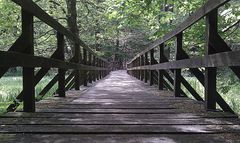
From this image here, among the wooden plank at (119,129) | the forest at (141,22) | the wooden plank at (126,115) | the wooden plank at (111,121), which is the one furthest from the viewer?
the forest at (141,22)

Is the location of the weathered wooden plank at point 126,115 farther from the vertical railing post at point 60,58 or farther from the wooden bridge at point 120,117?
the vertical railing post at point 60,58

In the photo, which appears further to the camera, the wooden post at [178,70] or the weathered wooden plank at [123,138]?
the wooden post at [178,70]

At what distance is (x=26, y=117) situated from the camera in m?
3.54

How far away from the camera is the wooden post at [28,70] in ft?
12.5

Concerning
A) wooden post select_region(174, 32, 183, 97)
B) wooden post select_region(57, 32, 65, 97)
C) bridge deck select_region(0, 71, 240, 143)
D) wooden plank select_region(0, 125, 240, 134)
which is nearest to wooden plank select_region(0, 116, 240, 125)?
bridge deck select_region(0, 71, 240, 143)

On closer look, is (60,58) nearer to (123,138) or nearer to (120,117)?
(120,117)

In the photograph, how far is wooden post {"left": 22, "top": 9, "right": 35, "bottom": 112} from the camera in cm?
380

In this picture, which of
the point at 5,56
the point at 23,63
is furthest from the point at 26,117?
the point at 5,56

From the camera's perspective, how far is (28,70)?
152 inches

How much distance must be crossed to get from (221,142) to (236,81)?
4051mm

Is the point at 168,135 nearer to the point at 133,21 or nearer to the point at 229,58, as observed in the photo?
the point at 229,58

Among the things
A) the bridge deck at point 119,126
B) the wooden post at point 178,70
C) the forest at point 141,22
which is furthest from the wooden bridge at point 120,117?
the forest at point 141,22

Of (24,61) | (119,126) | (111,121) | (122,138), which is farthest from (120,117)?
(24,61)

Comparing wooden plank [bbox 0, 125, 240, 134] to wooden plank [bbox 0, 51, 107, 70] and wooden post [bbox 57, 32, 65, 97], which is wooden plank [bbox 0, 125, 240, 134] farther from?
wooden post [bbox 57, 32, 65, 97]
